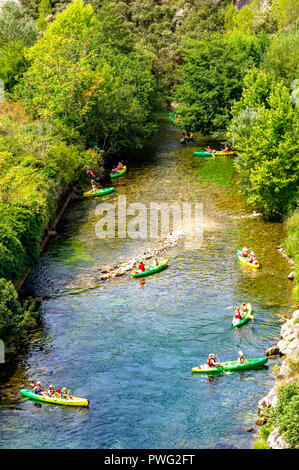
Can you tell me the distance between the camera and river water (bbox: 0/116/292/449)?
3741cm

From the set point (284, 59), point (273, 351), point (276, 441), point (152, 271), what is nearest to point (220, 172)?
point (284, 59)

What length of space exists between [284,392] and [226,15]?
109826 millimetres

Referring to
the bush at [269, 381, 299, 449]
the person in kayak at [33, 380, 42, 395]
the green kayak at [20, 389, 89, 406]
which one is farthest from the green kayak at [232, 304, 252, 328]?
the person in kayak at [33, 380, 42, 395]

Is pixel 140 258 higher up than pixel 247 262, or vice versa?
pixel 247 262

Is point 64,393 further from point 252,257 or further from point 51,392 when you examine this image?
point 252,257

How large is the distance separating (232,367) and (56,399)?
11518 millimetres

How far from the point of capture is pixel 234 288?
177 ft

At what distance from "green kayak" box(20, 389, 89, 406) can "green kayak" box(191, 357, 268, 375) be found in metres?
7.68

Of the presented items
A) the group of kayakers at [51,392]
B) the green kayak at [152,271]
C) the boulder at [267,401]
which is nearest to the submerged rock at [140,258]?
the green kayak at [152,271]

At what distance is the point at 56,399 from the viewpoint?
131 feet

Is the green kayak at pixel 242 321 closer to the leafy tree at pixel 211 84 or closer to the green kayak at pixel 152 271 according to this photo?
the green kayak at pixel 152 271

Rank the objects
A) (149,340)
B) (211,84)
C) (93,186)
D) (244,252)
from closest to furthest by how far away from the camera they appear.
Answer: (149,340)
(244,252)
(93,186)
(211,84)

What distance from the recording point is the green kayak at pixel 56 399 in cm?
3956

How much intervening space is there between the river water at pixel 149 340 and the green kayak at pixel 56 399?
1.42ft
